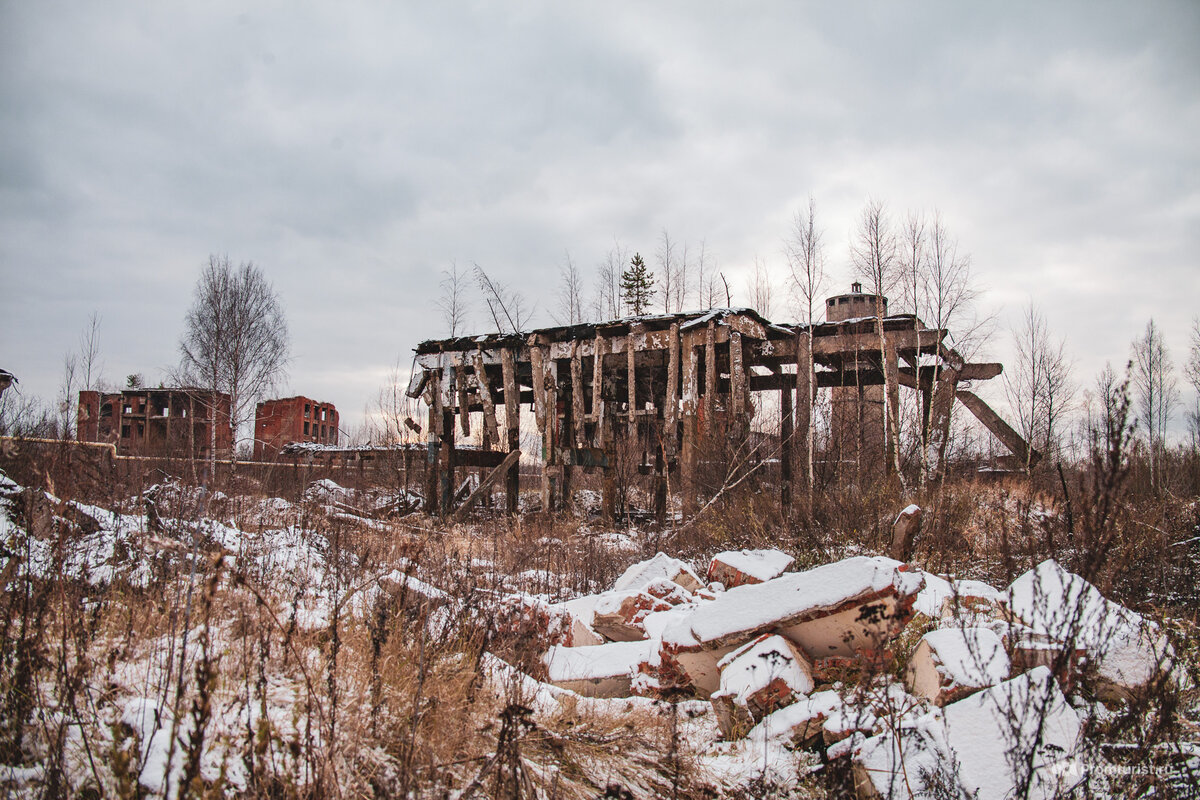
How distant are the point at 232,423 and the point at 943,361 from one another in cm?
2075

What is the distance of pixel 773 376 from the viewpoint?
1270 centimetres

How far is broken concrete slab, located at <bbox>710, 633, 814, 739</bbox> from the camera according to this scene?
375 cm

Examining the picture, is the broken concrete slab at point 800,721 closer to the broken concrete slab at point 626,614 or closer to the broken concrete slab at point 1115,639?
the broken concrete slab at point 1115,639

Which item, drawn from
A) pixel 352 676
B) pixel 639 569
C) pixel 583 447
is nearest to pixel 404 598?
pixel 352 676

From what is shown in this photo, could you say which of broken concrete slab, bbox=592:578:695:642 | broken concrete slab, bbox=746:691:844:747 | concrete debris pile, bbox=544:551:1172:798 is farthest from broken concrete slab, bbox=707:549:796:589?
broken concrete slab, bbox=746:691:844:747

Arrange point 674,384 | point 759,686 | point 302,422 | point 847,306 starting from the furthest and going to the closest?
point 302,422 < point 847,306 < point 674,384 < point 759,686

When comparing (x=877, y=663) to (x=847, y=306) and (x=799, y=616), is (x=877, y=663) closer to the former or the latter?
(x=799, y=616)

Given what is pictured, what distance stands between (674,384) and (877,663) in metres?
8.29

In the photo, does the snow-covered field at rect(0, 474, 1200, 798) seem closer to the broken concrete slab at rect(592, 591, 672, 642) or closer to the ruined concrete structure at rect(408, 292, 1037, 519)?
the broken concrete slab at rect(592, 591, 672, 642)

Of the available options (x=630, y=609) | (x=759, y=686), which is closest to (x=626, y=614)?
(x=630, y=609)

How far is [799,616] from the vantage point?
404cm

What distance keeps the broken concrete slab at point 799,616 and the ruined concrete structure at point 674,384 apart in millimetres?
5749

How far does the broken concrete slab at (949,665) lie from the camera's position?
131 inches

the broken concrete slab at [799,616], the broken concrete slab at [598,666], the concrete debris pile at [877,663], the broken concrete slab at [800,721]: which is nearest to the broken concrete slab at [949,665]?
the concrete debris pile at [877,663]
